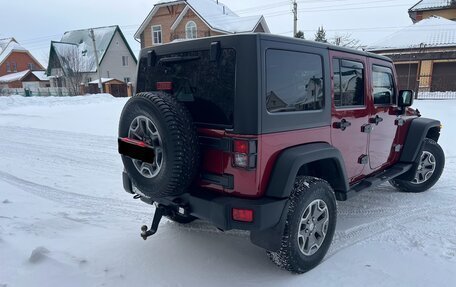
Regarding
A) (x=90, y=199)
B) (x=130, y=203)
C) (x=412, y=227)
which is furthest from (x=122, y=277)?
(x=412, y=227)

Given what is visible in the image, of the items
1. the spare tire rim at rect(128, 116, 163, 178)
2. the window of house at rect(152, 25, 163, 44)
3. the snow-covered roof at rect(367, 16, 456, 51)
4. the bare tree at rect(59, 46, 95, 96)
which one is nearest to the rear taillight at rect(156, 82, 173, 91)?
the spare tire rim at rect(128, 116, 163, 178)

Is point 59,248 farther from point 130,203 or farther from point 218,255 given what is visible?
point 218,255

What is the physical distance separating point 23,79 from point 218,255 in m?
52.1

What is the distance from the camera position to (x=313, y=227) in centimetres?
302

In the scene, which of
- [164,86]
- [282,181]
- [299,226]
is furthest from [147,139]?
[299,226]

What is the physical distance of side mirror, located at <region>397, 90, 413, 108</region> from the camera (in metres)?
4.20

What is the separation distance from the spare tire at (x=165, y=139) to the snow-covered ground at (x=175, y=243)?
0.84 m

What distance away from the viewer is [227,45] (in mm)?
2580

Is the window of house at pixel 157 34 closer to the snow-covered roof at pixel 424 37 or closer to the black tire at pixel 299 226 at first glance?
the snow-covered roof at pixel 424 37

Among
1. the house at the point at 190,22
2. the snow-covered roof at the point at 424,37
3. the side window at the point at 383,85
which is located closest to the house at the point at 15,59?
the house at the point at 190,22

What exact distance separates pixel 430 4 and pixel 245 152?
34.7 m

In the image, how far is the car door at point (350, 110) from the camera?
326 cm

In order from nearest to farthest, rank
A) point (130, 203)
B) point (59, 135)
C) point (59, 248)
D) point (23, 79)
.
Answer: point (59, 248) < point (130, 203) < point (59, 135) < point (23, 79)

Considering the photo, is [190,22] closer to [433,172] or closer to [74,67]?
[74,67]
